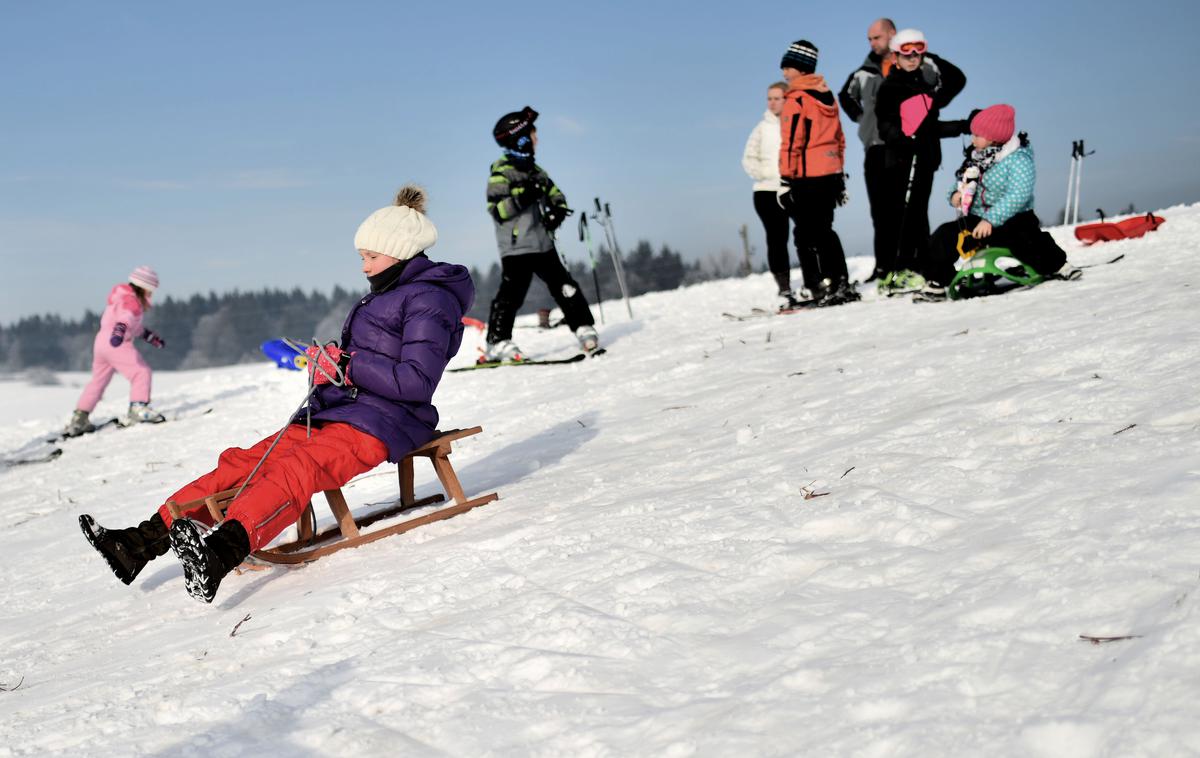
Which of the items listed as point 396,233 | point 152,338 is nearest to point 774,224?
point 396,233

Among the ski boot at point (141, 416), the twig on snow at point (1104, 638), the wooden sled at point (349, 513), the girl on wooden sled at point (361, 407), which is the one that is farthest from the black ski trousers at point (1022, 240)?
the ski boot at point (141, 416)

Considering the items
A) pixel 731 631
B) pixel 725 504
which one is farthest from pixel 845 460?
pixel 731 631

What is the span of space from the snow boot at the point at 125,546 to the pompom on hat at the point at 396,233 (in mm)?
1542

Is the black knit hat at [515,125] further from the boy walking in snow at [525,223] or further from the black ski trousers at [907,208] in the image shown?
the black ski trousers at [907,208]

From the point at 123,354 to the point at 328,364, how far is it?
26.6 feet

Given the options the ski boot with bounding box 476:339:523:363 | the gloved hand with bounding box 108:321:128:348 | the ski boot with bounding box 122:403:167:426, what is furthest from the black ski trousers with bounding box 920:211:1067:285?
the gloved hand with bounding box 108:321:128:348

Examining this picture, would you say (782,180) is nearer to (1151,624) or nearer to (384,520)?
(384,520)

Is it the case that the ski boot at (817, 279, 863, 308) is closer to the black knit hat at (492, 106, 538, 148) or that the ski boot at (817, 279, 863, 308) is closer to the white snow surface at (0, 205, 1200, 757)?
the black knit hat at (492, 106, 538, 148)

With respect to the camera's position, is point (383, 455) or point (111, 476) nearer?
point (383, 455)

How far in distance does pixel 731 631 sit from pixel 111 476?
705 cm

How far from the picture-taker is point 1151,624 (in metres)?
2.13

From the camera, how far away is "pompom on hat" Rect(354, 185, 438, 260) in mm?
4496

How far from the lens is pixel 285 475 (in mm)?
3848

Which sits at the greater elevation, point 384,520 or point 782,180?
point 782,180
